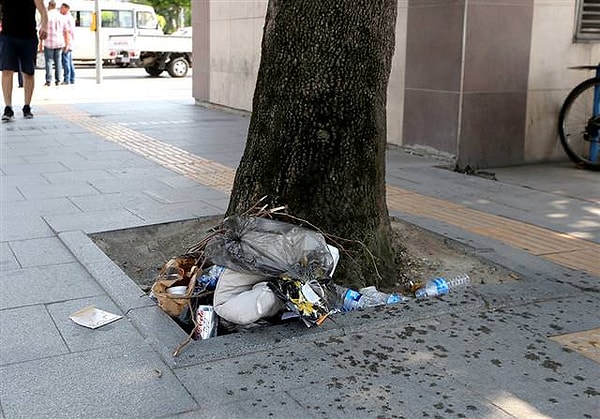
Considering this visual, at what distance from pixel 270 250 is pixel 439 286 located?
117 cm

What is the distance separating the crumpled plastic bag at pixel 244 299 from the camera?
383 cm

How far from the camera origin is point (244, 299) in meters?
3.86

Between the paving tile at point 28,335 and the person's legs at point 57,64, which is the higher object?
the person's legs at point 57,64

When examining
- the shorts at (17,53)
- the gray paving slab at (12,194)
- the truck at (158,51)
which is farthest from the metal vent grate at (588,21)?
the truck at (158,51)

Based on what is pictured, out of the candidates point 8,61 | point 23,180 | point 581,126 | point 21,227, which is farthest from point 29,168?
point 581,126

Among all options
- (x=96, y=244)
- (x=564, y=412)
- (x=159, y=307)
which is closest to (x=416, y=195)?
(x=96, y=244)

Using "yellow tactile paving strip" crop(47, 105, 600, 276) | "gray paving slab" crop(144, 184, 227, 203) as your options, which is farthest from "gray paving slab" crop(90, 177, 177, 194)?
"yellow tactile paving strip" crop(47, 105, 600, 276)

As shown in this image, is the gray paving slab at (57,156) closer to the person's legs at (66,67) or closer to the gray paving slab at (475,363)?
the gray paving slab at (475,363)

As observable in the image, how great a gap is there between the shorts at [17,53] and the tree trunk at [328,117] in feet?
26.5

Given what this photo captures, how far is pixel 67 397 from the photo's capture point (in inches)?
127

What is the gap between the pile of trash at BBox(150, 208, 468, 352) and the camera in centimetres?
386

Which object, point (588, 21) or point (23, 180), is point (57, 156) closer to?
point (23, 180)

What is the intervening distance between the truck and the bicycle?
662 inches

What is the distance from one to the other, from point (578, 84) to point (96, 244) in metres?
6.35
